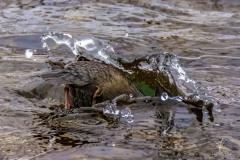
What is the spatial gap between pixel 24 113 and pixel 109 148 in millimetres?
1239

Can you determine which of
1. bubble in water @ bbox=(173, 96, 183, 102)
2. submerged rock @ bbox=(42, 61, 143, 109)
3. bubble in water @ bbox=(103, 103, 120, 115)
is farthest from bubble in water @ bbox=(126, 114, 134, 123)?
bubble in water @ bbox=(173, 96, 183, 102)

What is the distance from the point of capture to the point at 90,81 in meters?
4.50

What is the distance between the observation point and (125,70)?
20.4ft

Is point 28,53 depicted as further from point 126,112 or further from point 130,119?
point 130,119

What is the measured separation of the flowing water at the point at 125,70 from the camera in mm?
3537

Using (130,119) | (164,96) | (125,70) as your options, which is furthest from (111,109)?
(125,70)

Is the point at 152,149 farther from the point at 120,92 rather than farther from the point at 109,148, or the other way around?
the point at 120,92

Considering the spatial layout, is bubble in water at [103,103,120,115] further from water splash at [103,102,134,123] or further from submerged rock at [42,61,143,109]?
submerged rock at [42,61,143,109]

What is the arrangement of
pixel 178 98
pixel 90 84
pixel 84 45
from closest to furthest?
1. pixel 90 84
2. pixel 178 98
3. pixel 84 45

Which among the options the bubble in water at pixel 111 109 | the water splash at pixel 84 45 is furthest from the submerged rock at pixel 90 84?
the water splash at pixel 84 45

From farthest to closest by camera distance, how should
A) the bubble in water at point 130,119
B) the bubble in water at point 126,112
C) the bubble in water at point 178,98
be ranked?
the bubble in water at point 178,98 < the bubble in water at point 126,112 < the bubble in water at point 130,119

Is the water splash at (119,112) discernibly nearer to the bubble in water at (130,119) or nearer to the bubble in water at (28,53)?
the bubble in water at (130,119)

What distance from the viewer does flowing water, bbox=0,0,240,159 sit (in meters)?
3.54

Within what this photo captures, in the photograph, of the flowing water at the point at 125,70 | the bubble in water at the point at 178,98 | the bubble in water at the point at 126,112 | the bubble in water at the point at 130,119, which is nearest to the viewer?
the flowing water at the point at 125,70
